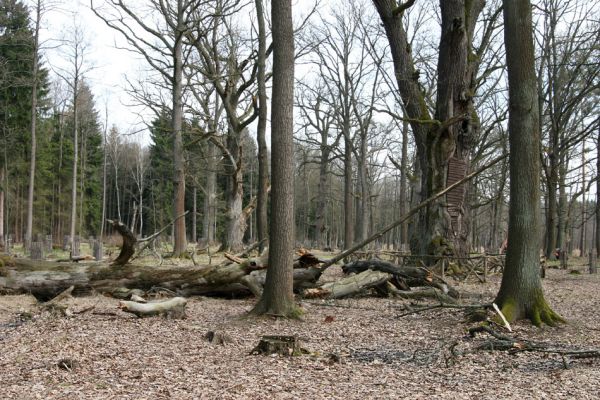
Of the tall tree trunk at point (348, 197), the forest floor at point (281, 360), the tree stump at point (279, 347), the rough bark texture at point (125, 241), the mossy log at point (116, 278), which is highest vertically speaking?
the tall tree trunk at point (348, 197)

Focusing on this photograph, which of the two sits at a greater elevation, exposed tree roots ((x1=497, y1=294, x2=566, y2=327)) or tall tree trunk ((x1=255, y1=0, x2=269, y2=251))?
tall tree trunk ((x1=255, y1=0, x2=269, y2=251))

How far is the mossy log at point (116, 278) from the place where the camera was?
9.70 meters

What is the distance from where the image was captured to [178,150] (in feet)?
61.7

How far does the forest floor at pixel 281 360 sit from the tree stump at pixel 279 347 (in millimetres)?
94

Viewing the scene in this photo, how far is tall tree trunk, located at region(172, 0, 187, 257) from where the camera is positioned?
18.2 metres

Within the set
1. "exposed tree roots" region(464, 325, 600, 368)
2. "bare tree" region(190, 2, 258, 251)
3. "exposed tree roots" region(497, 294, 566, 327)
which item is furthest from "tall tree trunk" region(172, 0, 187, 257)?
"exposed tree roots" region(464, 325, 600, 368)

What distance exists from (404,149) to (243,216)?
10487mm

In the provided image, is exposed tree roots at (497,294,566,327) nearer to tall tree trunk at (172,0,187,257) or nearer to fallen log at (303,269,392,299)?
fallen log at (303,269,392,299)

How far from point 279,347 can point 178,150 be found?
14167 mm

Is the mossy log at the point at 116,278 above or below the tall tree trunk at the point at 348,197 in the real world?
below

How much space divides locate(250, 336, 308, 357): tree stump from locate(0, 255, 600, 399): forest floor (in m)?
0.09

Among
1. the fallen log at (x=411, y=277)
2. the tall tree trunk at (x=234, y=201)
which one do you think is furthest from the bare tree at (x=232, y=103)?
the fallen log at (x=411, y=277)

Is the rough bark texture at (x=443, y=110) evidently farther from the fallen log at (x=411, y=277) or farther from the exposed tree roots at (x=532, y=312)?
the exposed tree roots at (x=532, y=312)

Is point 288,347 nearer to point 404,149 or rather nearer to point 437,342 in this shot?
point 437,342
